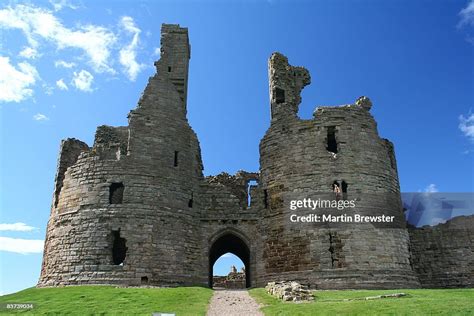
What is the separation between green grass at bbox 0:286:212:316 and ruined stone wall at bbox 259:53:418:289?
4.88 m

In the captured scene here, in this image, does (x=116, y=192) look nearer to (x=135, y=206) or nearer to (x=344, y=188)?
(x=135, y=206)

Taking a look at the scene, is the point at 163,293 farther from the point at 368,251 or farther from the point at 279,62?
the point at 279,62

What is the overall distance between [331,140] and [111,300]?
13097mm

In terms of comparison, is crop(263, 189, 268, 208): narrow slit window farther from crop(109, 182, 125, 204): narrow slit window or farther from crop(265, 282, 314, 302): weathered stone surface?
crop(109, 182, 125, 204): narrow slit window

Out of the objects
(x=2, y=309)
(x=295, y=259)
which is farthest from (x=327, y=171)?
(x=2, y=309)

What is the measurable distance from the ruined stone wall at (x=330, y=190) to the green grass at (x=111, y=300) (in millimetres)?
4883

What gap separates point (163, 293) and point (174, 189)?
20.6ft

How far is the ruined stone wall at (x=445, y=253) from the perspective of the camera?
24.1 metres

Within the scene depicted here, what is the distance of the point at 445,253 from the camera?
24562mm

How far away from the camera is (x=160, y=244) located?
64.1ft

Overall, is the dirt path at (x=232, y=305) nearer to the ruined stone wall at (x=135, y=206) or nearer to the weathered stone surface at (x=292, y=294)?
the weathered stone surface at (x=292, y=294)

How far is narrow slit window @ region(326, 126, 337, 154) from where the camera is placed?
70.3 feet

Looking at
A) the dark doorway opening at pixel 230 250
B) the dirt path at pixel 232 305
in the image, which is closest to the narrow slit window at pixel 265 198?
the dark doorway opening at pixel 230 250

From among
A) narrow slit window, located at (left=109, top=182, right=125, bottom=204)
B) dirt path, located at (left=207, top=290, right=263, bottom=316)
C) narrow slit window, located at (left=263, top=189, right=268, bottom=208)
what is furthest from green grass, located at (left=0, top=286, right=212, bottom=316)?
narrow slit window, located at (left=263, top=189, right=268, bottom=208)
